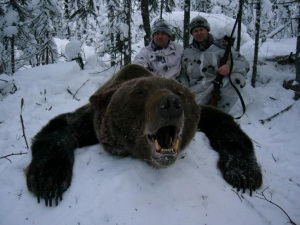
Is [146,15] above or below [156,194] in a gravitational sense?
above

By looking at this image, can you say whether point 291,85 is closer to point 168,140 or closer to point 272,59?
point 272,59

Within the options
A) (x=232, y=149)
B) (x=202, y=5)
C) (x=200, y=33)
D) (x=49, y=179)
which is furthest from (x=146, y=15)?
(x=202, y=5)

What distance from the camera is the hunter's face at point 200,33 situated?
175 inches

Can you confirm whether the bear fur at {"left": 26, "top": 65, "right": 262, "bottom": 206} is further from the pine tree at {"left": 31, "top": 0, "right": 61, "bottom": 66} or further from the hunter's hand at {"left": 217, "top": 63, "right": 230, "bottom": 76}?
the pine tree at {"left": 31, "top": 0, "right": 61, "bottom": 66}

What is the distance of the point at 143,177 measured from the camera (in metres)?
1.98

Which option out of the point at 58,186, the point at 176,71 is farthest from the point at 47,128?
the point at 176,71

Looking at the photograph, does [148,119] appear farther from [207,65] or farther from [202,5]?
[202,5]

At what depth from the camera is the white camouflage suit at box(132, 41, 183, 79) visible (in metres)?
4.75

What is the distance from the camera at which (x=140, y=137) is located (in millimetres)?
2016

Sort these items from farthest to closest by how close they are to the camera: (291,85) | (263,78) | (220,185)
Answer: (263,78) < (291,85) < (220,185)

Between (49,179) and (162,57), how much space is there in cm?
347

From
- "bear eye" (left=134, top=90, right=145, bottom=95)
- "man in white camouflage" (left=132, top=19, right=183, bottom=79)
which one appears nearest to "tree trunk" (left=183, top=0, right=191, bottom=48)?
"man in white camouflage" (left=132, top=19, right=183, bottom=79)

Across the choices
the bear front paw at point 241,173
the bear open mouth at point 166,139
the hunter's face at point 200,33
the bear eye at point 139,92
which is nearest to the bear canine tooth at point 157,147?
the bear open mouth at point 166,139

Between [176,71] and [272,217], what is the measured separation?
3.51 meters
